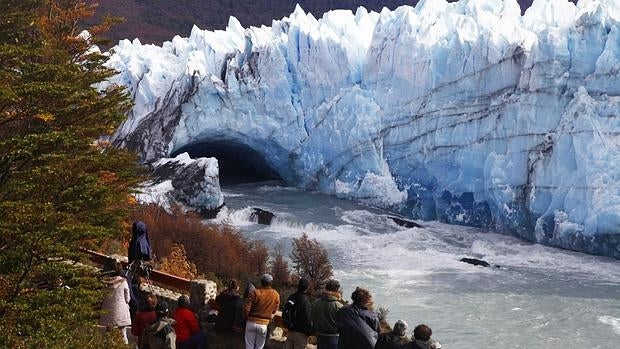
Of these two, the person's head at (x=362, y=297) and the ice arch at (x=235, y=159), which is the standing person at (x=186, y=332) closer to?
the person's head at (x=362, y=297)

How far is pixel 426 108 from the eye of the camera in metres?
26.2

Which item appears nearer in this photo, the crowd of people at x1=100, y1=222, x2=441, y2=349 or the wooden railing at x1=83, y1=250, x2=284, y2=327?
the crowd of people at x1=100, y1=222, x2=441, y2=349

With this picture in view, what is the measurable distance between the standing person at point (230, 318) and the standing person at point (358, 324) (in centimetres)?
132

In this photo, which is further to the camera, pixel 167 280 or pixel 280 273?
pixel 280 273

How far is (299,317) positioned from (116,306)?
1942 millimetres

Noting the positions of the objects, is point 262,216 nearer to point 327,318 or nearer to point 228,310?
point 228,310

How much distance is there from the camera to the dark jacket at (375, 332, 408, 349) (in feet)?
16.1

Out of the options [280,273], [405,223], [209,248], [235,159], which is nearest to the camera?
→ [280,273]

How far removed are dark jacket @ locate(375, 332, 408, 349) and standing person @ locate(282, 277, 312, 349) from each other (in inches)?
38.1

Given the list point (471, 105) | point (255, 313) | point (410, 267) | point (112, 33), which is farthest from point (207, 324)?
point (112, 33)

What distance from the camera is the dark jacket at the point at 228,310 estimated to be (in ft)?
20.7

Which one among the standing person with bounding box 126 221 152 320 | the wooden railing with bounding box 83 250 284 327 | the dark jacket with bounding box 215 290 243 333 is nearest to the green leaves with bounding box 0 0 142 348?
the standing person with bounding box 126 221 152 320

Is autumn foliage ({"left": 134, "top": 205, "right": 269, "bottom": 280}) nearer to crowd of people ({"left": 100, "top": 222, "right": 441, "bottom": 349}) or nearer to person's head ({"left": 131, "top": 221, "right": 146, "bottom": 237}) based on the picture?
person's head ({"left": 131, "top": 221, "right": 146, "bottom": 237})

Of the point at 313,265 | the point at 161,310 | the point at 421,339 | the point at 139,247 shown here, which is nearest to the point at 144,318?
the point at 161,310
